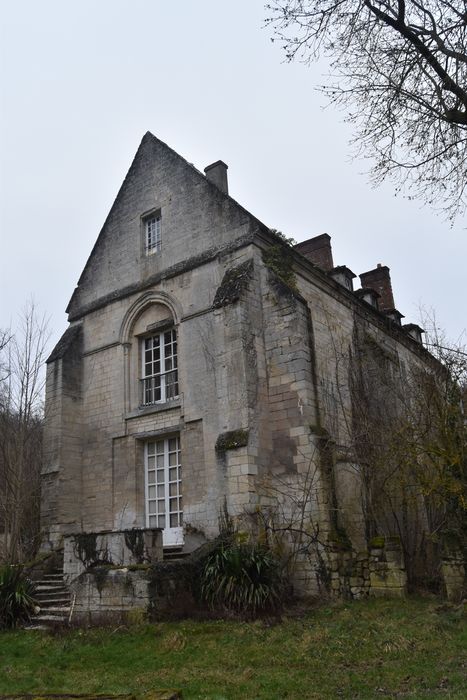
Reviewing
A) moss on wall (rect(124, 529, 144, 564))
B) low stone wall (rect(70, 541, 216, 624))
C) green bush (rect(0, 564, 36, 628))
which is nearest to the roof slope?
moss on wall (rect(124, 529, 144, 564))

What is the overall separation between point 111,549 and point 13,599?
2020 millimetres

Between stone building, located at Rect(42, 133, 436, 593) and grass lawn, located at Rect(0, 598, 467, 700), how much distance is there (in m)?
2.15

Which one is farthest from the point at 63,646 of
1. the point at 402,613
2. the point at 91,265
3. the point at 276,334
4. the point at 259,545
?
the point at 91,265

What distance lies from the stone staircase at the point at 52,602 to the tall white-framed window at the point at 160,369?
451 cm

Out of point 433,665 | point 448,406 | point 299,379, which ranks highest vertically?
point 299,379

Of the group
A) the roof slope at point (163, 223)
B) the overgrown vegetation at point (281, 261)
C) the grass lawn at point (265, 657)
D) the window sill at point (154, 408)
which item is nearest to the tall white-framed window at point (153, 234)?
the roof slope at point (163, 223)

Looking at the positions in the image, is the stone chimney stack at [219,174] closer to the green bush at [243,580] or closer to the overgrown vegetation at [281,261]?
the overgrown vegetation at [281,261]

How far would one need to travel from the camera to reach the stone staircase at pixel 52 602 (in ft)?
34.8

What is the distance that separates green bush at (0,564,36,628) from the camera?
10938mm

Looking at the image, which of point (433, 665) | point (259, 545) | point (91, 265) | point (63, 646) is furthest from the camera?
point (91, 265)

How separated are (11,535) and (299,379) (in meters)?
7.81

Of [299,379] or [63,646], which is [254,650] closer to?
[63,646]

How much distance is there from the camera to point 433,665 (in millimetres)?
6598

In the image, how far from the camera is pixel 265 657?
732cm
